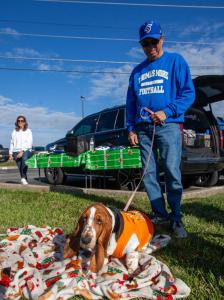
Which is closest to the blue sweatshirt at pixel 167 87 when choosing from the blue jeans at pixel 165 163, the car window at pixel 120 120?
the blue jeans at pixel 165 163

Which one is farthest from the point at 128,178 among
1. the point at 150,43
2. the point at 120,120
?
the point at 150,43

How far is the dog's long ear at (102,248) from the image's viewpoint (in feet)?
9.23

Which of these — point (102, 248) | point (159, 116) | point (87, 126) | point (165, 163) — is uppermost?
point (87, 126)

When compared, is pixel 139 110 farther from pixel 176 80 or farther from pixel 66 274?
pixel 66 274

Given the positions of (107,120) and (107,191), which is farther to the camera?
(107,120)

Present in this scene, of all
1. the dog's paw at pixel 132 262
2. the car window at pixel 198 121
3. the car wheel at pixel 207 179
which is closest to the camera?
the dog's paw at pixel 132 262

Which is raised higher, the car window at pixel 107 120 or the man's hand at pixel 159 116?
the car window at pixel 107 120

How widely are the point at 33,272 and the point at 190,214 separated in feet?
9.56

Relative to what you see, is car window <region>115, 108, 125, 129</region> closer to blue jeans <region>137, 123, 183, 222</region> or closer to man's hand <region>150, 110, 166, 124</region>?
blue jeans <region>137, 123, 183, 222</region>

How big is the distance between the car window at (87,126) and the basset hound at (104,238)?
5.57 meters

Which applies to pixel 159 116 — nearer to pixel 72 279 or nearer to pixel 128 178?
pixel 72 279

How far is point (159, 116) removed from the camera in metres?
3.98

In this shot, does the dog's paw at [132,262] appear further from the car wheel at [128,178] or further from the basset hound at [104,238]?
the car wheel at [128,178]

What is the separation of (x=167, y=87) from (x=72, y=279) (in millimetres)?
2266
